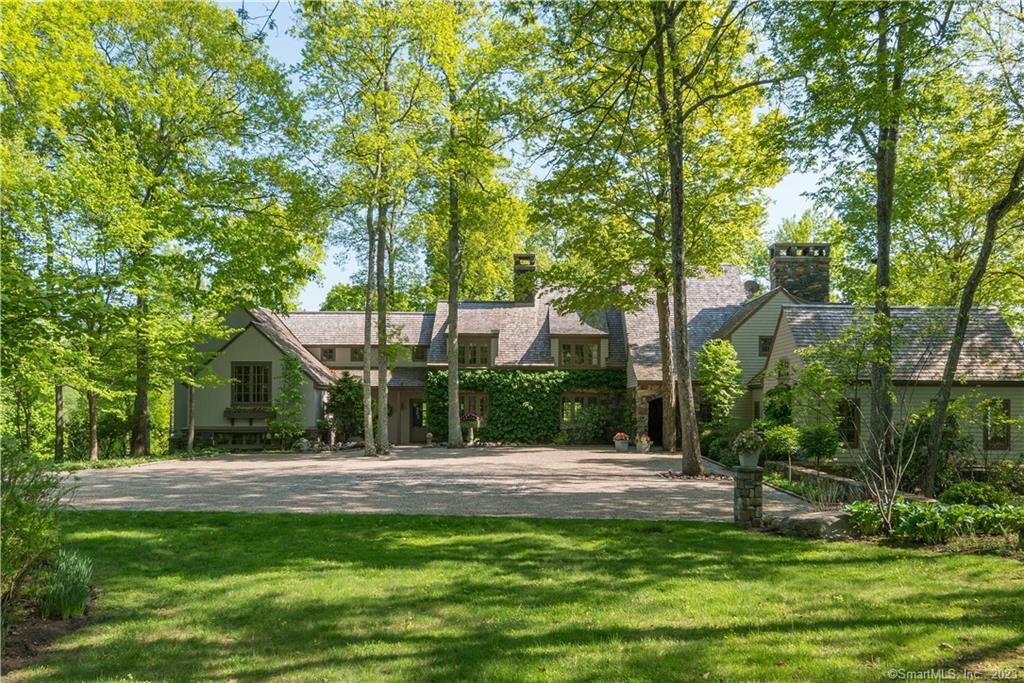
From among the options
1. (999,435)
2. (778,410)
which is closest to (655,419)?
(778,410)

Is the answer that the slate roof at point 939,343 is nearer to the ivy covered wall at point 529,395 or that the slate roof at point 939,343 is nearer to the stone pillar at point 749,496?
the ivy covered wall at point 529,395

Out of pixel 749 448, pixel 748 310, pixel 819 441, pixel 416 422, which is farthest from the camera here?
pixel 416 422

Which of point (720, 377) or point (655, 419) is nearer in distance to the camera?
point (720, 377)

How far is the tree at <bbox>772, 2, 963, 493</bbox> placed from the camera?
11109 millimetres

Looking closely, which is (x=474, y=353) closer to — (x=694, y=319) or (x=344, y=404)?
(x=344, y=404)

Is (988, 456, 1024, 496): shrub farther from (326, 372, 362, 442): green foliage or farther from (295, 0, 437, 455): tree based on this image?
(326, 372, 362, 442): green foliage

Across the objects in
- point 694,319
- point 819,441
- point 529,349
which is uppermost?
point 694,319

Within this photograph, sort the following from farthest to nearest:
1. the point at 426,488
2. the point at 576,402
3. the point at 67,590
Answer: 1. the point at 576,402
2. the point at 426,488
3. the point at 67,590

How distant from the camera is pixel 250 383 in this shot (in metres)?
28.6

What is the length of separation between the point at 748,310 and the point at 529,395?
10019mm

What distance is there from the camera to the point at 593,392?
30.2 m

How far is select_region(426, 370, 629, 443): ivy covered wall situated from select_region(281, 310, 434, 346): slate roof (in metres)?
5.49

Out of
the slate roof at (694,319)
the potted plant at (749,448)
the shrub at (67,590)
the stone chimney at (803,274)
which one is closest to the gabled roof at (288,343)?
the slate roof at (694,319)

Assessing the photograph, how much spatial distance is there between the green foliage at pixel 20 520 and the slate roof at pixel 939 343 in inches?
743
